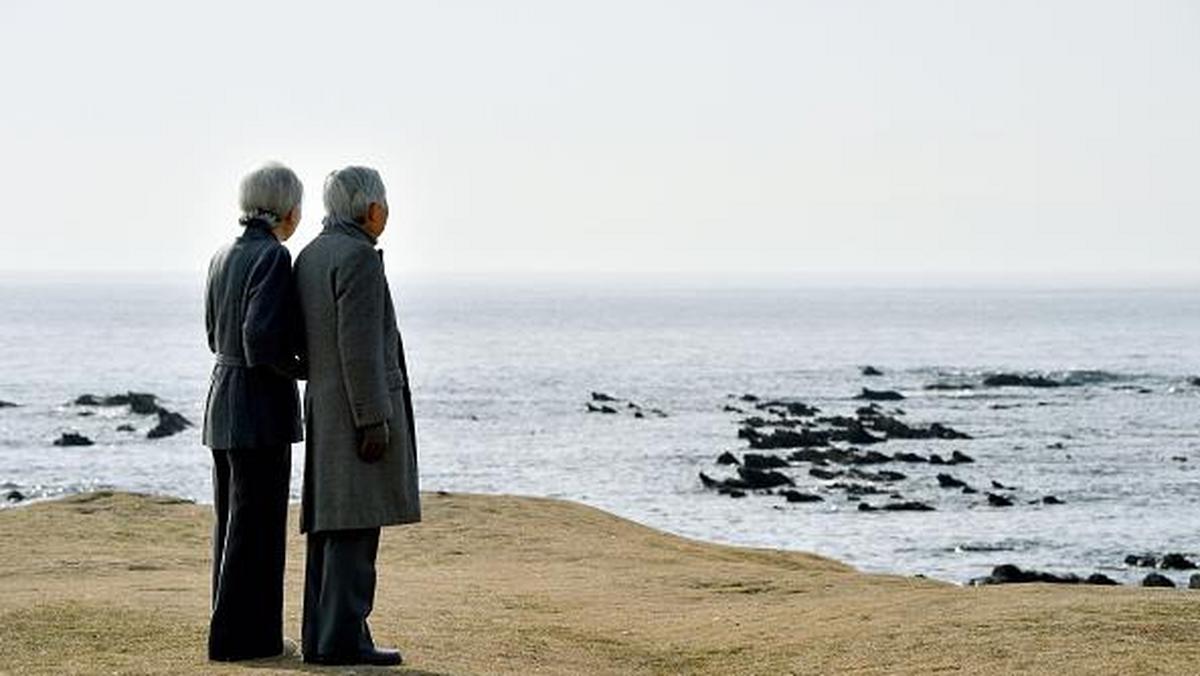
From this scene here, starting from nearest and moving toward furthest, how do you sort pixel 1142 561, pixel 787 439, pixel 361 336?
pixel 361 336, pixel 1142 561, pixel 787 439

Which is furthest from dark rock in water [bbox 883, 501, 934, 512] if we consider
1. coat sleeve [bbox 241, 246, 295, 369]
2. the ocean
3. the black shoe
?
coat sleeve [bbox 241, 246, 295, 369]

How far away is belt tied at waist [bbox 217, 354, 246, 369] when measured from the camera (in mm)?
10977

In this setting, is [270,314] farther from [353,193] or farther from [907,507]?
[907,507]

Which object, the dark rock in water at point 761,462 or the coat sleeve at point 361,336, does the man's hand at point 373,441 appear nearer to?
the coat sleeve at point 361,336

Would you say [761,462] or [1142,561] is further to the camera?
[761,462]

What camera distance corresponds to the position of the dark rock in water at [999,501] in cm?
4384

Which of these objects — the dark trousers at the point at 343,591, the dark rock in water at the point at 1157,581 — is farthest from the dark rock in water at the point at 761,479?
the dark trousers at the point at 343,591

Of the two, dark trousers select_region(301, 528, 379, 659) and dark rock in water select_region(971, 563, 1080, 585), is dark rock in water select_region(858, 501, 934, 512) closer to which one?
dark rock in water select_region(971, 563, 1080, 585)

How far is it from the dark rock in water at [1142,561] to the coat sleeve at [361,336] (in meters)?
25.1

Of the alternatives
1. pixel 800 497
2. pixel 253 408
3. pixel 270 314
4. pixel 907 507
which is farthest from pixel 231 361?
pixel 800 497

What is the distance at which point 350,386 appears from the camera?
10664 mm

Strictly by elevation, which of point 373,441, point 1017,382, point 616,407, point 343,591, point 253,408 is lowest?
point 616,407

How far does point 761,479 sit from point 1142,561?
14245 millimetres

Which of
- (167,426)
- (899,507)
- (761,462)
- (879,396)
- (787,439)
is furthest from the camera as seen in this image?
(879,396)
